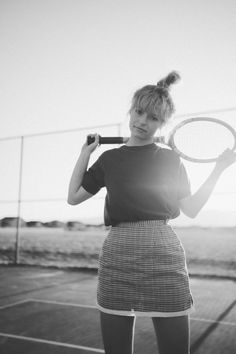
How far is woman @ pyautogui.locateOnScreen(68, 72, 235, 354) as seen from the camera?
1244 mm

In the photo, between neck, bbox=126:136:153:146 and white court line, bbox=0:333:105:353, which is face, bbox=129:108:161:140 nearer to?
neck, bbox=126:136:153:146

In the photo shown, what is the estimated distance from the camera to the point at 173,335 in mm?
1207

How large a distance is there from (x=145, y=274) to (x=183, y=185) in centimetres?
36

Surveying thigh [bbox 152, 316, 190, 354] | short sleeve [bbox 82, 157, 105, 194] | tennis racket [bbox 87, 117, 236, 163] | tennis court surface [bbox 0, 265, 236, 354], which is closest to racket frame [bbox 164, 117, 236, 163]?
tennis racket [bbox 87, 117, 236, 163]

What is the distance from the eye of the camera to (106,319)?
50.7 inches

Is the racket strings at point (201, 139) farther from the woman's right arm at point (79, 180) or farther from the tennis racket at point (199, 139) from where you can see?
the woman's right arm at point (79, 180)

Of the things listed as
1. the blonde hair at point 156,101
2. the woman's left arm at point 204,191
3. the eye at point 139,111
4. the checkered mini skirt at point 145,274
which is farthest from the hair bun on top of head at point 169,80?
the checkered mini skirt at point 145,274

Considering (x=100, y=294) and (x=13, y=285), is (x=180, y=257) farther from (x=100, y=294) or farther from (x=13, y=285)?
(x=13, y=285)

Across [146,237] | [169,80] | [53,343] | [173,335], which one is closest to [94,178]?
[146,237]

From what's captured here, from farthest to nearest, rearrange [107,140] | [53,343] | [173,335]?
[53,343] → [107,140] → [173,335]

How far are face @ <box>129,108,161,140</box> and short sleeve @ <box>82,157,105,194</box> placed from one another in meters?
0.20

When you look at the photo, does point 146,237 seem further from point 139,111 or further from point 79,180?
point 139,111

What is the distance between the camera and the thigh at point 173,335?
3.96ft

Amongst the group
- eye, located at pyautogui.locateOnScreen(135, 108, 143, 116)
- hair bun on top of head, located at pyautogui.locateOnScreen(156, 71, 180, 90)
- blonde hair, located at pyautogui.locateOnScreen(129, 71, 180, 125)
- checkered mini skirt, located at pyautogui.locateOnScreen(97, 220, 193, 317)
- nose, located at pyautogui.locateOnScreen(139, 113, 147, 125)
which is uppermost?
hair bun on top of head, located at pyautogui.locateOnScreen(156, 71, 180, 90)
